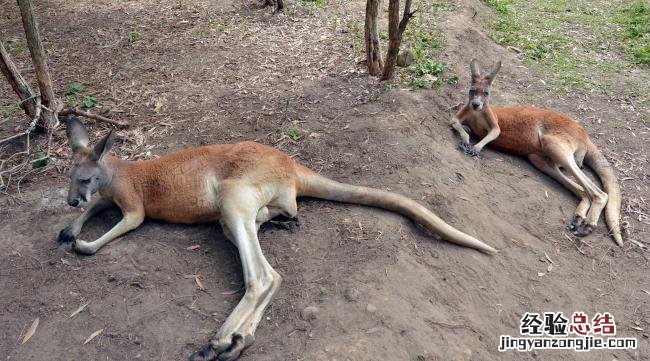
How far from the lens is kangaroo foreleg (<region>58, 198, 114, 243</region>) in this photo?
441 centimetres

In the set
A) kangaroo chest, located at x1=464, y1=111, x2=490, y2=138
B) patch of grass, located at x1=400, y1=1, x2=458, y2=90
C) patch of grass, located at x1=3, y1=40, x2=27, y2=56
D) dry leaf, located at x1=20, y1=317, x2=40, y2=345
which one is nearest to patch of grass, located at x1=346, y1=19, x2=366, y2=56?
patch of grass, located at x1=400, y1=1, x2=458, y2=90

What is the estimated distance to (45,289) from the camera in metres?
4.05

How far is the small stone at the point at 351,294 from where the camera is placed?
12.7ft

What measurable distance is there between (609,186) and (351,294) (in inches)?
150

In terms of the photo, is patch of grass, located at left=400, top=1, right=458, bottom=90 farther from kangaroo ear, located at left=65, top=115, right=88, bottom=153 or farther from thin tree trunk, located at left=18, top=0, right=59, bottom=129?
thin tree trunk, located at left=18, top=0, right=59, bottom=129

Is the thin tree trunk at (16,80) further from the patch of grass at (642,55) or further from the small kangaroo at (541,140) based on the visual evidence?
the patch of grass at (642,55)

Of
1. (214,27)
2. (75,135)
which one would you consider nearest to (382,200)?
(75,135)

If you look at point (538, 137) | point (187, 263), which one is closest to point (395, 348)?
point (187, 263)

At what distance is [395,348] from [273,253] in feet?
4.47

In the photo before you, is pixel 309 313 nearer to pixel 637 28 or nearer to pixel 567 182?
pixel 567 182

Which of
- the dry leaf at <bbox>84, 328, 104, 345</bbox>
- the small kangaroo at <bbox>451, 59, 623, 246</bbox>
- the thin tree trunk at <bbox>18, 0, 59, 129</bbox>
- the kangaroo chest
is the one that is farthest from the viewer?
the kangaroo chest

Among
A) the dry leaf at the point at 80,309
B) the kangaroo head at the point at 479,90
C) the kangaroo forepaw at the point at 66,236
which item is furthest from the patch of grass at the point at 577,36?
the dry leaf at the point at 80,309

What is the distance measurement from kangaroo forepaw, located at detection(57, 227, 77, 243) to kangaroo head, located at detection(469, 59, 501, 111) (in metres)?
4.65

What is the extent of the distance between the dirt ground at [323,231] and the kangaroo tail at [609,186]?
0.49 ft
